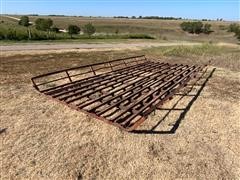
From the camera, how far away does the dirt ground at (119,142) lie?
4496 millimetres

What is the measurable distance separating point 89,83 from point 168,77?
289cm

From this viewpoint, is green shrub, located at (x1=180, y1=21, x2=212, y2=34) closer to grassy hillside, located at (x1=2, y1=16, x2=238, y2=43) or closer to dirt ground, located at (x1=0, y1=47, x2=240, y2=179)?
grassy hillside, located at (x1=2, y1=16, x2=238, y2=43)

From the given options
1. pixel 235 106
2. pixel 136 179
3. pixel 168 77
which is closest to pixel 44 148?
pixel 136 179

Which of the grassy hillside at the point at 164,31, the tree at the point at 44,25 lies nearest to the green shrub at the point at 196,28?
the grassy hillside at the point at 164,31

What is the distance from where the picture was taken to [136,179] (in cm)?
430

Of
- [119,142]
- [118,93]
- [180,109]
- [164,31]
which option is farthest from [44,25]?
[119,142]

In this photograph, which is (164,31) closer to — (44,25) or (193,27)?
(193,27)

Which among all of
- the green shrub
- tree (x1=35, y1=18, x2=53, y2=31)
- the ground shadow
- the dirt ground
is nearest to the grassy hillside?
the green shrub

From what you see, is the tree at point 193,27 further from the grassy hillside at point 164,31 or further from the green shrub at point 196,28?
the grassy hillside at point 164,31

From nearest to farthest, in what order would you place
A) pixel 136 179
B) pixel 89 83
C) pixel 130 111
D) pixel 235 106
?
pixel 136 179, pixel 130 111, pixel 235 106, pixel 89 83

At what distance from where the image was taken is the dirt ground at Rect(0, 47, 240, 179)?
177 inches

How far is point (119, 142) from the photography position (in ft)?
17.8

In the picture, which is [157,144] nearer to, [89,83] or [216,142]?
[216,142]

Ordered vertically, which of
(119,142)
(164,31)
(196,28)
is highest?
(119,142)
